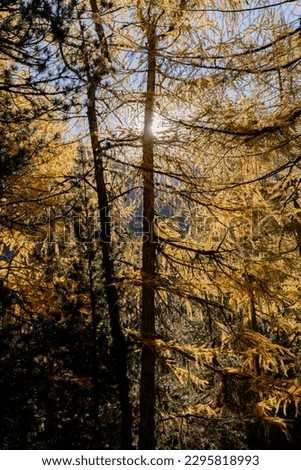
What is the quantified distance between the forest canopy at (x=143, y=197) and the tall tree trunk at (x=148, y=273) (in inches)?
0.8

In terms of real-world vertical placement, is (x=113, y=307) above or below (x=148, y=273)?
below

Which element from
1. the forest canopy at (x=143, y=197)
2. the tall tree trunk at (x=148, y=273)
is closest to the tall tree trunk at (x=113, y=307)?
the forest canopy at (x=143, y=197)

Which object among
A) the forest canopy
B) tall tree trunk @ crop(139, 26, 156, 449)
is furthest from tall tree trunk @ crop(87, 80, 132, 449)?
tall tree trunk @ crop(139, 26, 156, 449)

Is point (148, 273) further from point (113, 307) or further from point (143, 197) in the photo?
point (143, 197)

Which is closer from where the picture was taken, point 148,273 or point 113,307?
point 148,273

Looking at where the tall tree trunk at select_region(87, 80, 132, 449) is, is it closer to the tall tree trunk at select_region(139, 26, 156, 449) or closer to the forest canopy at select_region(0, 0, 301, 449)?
the forest canopy at select_region(0, 0, 301, 449)

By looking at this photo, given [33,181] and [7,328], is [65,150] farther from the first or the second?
[7,328]

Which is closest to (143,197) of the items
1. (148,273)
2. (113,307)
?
(148,273)

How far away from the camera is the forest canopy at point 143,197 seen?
473 cm

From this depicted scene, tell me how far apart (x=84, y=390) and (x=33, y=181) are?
3385mm

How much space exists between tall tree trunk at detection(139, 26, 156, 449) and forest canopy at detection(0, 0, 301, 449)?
0.8 inches

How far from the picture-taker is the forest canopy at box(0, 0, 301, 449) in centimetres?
473

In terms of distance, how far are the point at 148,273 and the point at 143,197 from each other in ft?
3.94

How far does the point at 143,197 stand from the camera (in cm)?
664
